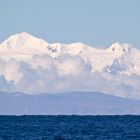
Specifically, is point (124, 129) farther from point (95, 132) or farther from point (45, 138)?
point (45, 138)

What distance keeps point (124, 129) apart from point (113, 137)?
1637cm

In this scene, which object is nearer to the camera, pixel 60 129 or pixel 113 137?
pixel 113 137

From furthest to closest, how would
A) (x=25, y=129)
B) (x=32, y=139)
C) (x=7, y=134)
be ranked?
(x=25, y=129) → (x=7, y=134) → (x=32, y=139)

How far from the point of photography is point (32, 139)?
101 m

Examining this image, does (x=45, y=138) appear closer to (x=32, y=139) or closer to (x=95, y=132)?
A: (x=32, y=139)

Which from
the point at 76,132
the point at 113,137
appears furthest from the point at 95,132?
the point at 113,137

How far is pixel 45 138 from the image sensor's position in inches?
4026

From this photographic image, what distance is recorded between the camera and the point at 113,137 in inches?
4104

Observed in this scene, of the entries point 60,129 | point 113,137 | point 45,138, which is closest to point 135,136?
point 113,137

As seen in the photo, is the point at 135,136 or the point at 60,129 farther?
the point at 60,129

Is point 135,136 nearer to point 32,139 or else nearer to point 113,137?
point 113,137

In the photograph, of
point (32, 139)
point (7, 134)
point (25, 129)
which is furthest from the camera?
point (25, 129)

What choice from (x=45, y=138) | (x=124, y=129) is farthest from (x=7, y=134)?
(x=124, y=129)

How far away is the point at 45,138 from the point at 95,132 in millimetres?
11950
